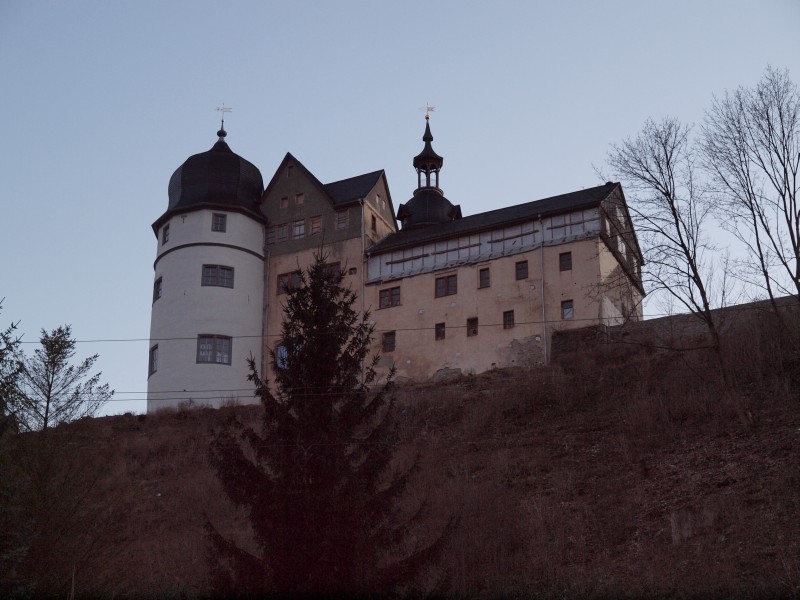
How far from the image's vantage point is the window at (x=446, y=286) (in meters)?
47.0

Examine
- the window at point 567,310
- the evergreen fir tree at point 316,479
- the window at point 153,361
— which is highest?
the window at point 567,310

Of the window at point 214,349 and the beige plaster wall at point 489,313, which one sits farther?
the window at point 214,349

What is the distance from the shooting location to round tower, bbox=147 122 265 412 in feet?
151

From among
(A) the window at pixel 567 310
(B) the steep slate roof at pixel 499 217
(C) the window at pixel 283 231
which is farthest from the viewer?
(C) the window at pixel 283 231

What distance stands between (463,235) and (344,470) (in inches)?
1167

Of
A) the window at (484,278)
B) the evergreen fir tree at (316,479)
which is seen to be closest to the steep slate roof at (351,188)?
the window at (484,278)

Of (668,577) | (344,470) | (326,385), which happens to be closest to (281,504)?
(344,470)

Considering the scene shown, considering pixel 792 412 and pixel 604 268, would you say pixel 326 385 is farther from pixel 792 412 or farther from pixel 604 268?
pixel 604 268

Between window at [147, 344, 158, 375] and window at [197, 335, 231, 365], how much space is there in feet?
8.20

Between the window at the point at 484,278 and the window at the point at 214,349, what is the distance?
1273cm

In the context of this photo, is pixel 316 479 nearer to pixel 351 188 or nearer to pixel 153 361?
pixel 153 361

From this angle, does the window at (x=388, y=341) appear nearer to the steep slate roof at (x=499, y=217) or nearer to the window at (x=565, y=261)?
the steep slate roof at (x=499, y=217)

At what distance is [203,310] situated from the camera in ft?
157

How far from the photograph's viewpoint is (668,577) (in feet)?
68.3
